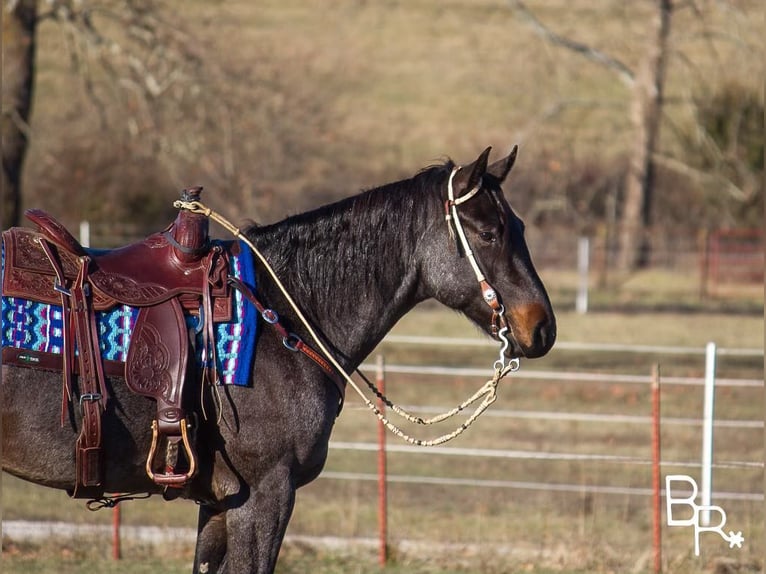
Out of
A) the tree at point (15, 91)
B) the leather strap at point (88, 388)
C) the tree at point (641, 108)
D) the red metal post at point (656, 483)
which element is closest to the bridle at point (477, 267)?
the leather strap at point (88, 388)

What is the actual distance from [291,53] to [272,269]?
2548cm

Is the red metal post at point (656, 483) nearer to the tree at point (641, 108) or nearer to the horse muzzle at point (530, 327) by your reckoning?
the horse muzzle at point (530, 327)

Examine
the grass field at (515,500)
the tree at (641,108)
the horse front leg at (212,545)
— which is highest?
the tree at (641,108)

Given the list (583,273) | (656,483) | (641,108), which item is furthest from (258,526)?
(641,108)

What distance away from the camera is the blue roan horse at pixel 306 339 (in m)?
3.58

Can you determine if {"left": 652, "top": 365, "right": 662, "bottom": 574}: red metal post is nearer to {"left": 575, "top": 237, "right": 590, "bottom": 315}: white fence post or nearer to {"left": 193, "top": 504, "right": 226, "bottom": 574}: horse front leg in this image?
{"left": 193, "top": 504, "right": 226, "bottom": 574}: horse front leg

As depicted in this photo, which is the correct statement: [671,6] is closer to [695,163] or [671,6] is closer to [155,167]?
[695,163]

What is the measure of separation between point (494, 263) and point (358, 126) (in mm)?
31117

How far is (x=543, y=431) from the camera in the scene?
1089 centimetres

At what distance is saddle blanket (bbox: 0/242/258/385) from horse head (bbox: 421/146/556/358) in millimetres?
801

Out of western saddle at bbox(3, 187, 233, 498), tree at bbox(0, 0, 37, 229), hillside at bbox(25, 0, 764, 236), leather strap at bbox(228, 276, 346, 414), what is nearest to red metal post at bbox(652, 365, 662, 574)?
leather strap at bbox(228, 276, 346, 414)

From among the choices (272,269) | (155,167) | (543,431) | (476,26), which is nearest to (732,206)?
(155,167)

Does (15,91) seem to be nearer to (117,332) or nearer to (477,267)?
(117,332)

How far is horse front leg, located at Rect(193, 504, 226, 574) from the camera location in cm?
385
